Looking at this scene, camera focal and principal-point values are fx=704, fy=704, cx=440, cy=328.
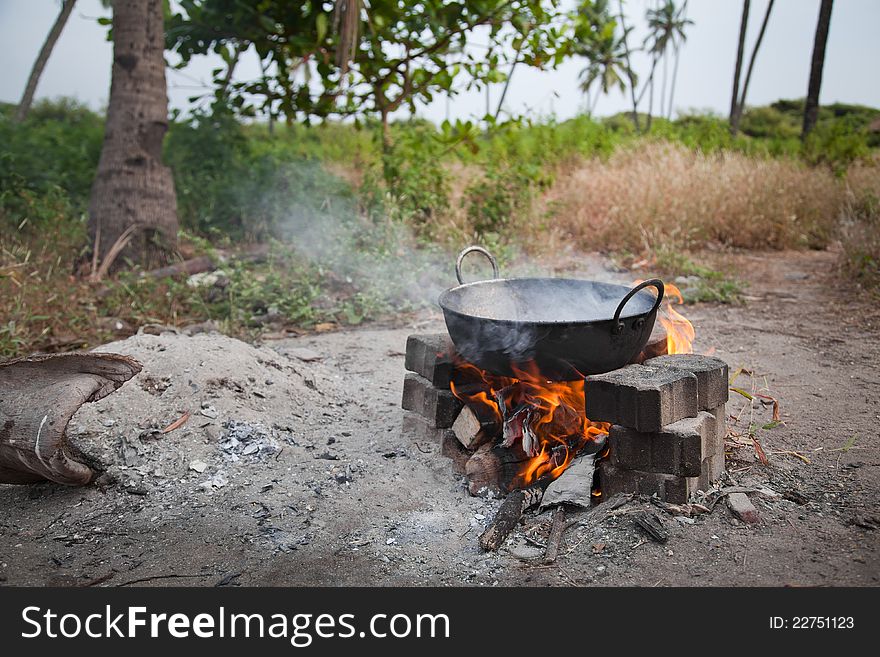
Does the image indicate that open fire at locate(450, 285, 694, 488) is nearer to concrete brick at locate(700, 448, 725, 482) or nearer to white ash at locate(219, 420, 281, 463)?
concrete brick at locate(700, 448, 725, 482)

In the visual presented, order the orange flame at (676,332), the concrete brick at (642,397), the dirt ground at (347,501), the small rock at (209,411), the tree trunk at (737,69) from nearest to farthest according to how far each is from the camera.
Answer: the dirt ground at (347,501) → the concrete brick at (642,397) → the orange flame at (676,332) → the small rock at (209,411) → the tree trunk at (737,69)

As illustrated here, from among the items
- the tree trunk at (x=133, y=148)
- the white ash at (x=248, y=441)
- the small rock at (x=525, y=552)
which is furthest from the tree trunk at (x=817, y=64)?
the small rock at (x=525, y=552)

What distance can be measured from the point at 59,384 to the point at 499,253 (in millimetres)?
4574

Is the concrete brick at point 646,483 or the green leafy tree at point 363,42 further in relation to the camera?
the green leafy tree at point 363,42

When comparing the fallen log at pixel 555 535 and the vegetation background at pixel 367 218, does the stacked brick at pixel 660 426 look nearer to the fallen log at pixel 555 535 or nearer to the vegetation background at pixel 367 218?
the fallen log at pixel 555 535

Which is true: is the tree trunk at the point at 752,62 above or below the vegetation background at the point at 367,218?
above

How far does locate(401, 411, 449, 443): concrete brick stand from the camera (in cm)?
328

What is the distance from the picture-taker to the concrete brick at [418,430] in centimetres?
328

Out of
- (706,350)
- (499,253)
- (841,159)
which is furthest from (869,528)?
(841,159)

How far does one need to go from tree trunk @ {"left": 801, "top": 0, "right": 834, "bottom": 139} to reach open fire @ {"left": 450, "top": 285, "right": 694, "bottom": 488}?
12222 millimetres

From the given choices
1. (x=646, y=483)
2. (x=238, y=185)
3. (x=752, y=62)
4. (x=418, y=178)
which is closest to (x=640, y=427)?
(x=646, y=483)

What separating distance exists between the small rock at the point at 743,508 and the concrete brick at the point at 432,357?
4.14 ft
